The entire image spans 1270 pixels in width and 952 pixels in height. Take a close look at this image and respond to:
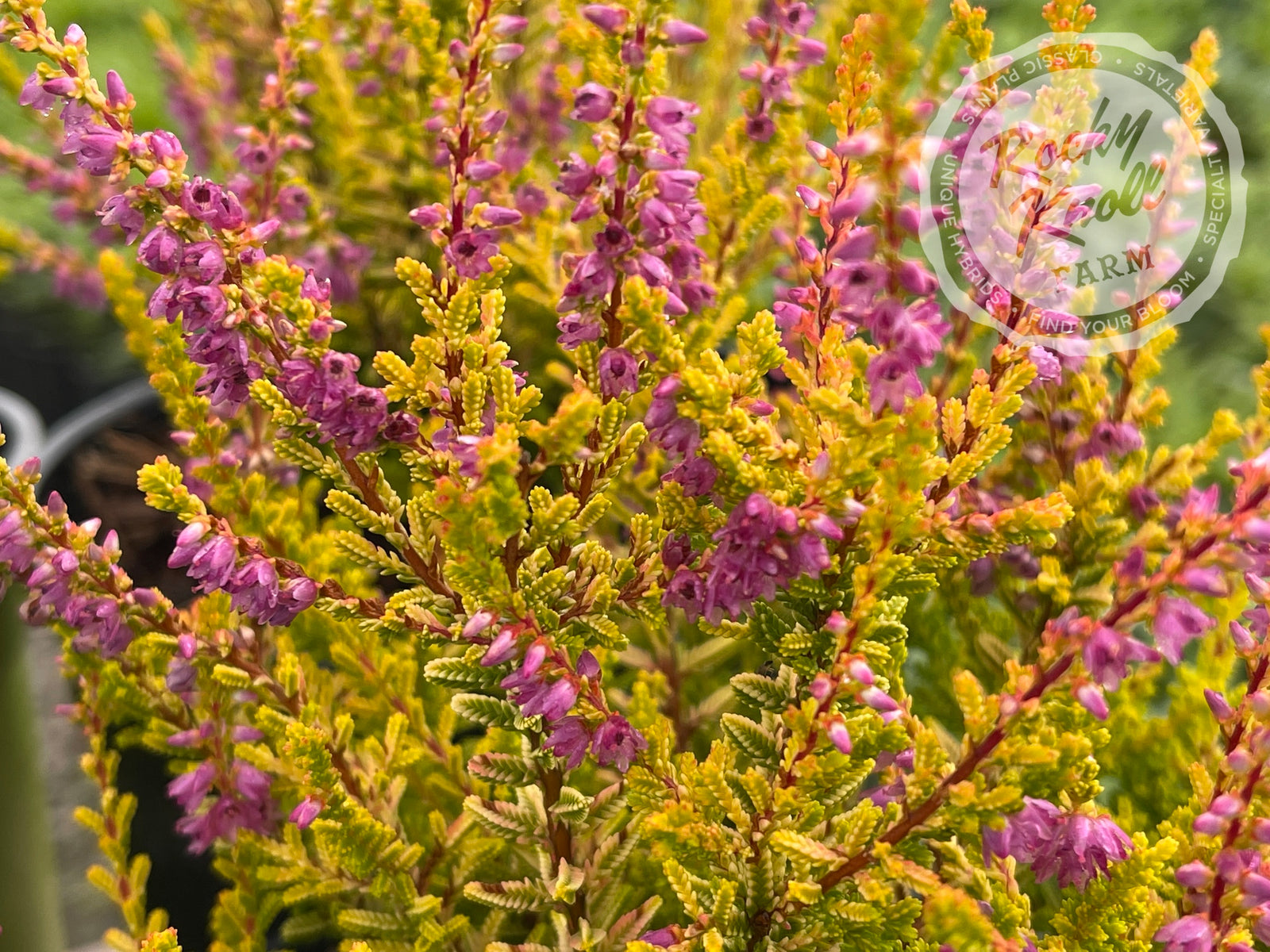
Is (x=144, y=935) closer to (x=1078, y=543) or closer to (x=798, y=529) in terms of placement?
(x=798, y=529)

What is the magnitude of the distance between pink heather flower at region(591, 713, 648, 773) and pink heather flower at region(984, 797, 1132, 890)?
219 mm

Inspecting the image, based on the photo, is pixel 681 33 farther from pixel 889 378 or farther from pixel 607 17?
pixel 889 378

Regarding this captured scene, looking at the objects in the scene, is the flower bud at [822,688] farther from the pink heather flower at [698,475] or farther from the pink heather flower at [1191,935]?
the pink heather flower at [1191,935]

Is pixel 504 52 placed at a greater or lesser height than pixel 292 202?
greater

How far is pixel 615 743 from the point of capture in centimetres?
50

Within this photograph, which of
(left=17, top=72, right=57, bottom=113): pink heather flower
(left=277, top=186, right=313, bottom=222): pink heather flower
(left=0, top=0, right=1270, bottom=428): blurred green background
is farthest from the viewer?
(left=0, top=0, right=1270, bottom=428): blurred green background

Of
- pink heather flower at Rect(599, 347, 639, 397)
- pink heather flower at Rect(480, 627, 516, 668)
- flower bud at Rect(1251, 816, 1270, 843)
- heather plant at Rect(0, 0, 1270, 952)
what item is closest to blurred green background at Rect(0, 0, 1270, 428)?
heather plant at Rect(0, 0, 1270, 952)

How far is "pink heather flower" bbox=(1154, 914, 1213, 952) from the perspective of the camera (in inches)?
18.0

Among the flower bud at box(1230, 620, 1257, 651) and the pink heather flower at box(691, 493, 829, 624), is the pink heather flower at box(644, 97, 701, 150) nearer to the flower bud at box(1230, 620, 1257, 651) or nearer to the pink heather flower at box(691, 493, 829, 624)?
the pink heather flower at box(691, 493, 829, 624)

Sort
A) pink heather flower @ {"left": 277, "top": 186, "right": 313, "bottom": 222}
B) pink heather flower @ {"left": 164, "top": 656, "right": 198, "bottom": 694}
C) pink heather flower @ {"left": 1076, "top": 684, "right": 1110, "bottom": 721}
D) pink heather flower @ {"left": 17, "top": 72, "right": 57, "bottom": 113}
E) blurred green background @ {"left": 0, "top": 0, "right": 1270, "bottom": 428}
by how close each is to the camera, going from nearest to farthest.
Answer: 1. pink heather flower @ {"left": 1076, "top": 684, "right": 1110, "bottom": 721}
2. pink heather flower @ {"left": 17, "top": 72, "right": 57, "bottom": 113}
3. pink heather flower @ {"left": 164, "top": 656, "right": 198, "bottom": 694}
4. pink heather flower @ {"left": 277, "top": 186, "right": 313, "bottom": 222}
5. blurred green background @ {"left": 0, "top": 0, "right": 1270, "bottom": 428}

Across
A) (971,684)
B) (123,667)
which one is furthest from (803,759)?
(123,667)

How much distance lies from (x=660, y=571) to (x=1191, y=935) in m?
0.33

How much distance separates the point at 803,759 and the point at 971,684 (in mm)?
93

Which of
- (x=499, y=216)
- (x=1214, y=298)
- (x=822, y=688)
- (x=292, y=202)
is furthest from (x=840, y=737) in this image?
(x=1214, y=298)
